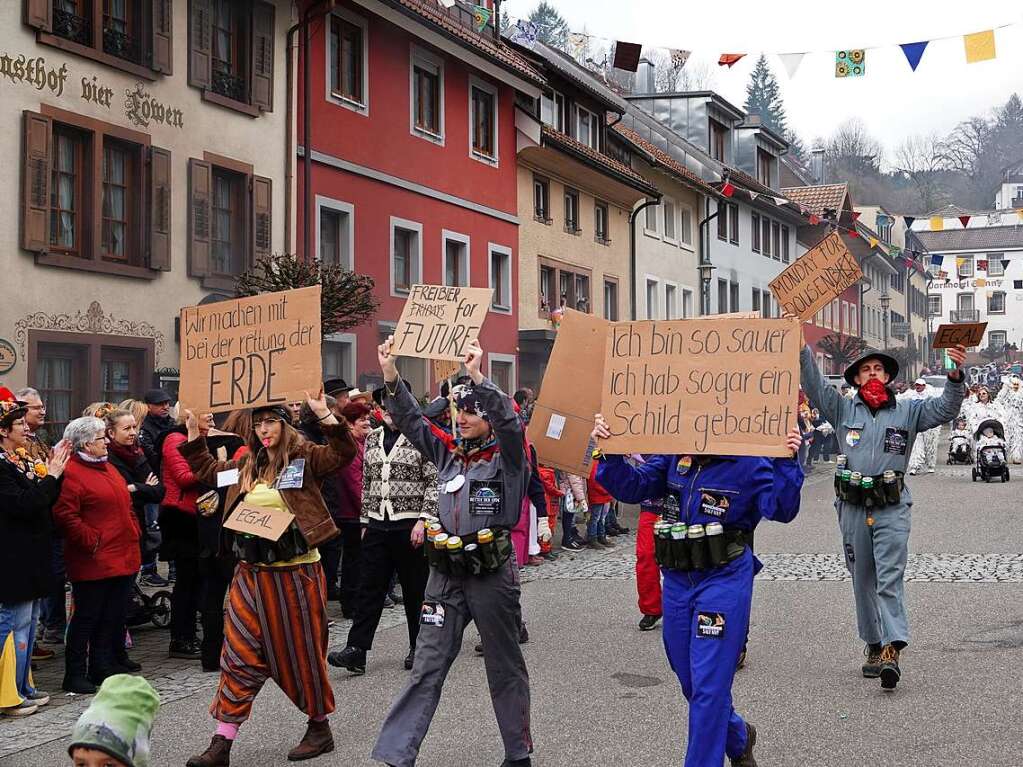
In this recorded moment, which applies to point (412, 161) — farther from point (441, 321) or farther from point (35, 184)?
point (441, 321)

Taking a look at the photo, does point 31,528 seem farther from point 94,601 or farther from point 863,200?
point 863,200

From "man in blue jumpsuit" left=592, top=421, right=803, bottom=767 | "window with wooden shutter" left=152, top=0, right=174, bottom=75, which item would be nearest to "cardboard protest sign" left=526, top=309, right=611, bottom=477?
"man in blue jumpsuit" left=592, top=421, right=803, bottom=767

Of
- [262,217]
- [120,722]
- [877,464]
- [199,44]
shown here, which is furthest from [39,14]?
[120,722]

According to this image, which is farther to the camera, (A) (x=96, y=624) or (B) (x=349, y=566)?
(B) (x=349, y=566)

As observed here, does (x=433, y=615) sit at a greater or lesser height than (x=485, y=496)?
lesser

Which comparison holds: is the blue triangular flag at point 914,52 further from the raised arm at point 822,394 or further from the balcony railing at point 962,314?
the balcony railing at point 962,314

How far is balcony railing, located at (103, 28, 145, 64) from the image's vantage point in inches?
640

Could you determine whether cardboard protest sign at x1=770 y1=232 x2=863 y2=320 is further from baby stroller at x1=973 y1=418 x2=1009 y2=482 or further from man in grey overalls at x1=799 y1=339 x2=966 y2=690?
baby stroller at x1=973 y1=418 x2=1009 y2=482

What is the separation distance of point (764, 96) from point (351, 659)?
107 metres

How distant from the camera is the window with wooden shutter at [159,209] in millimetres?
16844

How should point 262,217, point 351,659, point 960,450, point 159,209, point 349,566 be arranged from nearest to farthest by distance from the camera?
1. point 351,659
2. point 349,566
3. point 159,209
4. point 262,217
5. point 960,450

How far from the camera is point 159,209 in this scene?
1702 centimetres

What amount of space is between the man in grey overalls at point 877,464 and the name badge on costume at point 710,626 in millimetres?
2763

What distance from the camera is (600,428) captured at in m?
5.67
